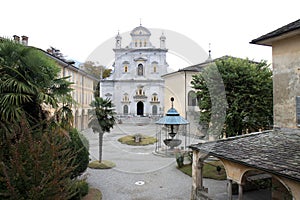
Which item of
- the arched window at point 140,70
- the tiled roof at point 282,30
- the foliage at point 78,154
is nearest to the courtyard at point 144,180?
the foliage at point 78,154

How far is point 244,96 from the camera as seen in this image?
1104cm

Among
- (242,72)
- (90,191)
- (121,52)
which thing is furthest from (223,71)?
(121,52)

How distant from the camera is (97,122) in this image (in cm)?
1273

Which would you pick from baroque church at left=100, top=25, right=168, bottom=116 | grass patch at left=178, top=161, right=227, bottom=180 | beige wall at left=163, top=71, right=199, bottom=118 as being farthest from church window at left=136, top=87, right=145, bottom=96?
grass patch at left=178, top=161, right=227, bottom=180

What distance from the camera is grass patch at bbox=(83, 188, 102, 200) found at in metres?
8.62

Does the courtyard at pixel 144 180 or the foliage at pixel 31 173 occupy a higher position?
the foliage at pixel 31 173

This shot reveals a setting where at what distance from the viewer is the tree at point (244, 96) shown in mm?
11016

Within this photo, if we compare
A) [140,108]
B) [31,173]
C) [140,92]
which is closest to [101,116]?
[31,173]

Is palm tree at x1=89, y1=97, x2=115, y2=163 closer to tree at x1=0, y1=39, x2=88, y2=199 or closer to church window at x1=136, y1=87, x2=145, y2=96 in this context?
tree at x1=0, y1=39, x2=88, y2=199

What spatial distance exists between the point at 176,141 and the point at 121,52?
78.6 feet

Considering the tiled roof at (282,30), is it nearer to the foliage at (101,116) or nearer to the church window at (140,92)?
the foliage at (101,116)

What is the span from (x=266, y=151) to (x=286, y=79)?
116 inches

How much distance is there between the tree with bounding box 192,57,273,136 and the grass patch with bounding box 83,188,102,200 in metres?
6.67

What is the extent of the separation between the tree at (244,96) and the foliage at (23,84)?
7913mm
